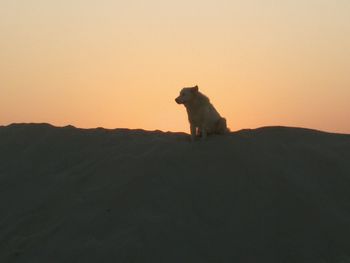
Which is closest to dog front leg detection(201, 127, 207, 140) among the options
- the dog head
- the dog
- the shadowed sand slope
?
the dog

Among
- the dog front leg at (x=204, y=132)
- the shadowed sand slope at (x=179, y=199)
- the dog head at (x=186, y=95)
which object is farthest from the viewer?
the dog front leg at (x=204, y=132)

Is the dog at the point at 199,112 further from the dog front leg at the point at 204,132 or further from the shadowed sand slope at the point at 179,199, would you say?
the shadowed sand slope at the point at 179,199

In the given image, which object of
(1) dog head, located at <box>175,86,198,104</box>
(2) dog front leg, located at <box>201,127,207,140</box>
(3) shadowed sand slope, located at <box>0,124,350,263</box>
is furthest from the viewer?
(2) dog front leg, located at <box>201,127,207,140</box>

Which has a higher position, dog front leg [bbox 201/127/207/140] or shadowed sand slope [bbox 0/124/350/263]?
dog front leg [bbox 201/127/207/140]

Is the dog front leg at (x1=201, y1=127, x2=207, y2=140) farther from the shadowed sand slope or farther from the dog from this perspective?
the shadowed sand slope

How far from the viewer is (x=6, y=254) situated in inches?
301

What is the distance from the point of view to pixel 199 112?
10.5 metres

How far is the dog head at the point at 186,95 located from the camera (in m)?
10.4

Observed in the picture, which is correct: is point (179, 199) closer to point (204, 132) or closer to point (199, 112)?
point (204, 132)

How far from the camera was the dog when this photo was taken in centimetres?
1045

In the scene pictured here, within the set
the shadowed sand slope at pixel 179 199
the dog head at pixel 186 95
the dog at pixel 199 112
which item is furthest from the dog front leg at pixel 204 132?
the dog head at pixel 186 95

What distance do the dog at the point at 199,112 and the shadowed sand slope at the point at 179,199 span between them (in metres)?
0.36

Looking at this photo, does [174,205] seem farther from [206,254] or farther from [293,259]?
[293,259]

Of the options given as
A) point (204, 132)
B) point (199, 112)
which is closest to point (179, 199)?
point (204, 132)
